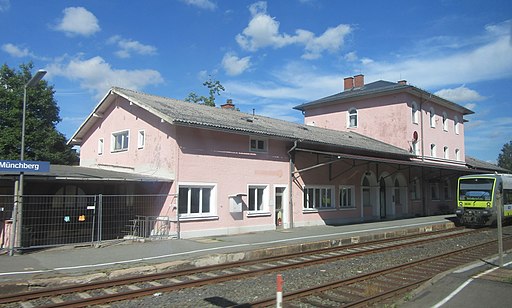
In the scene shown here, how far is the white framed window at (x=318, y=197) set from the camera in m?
21.2

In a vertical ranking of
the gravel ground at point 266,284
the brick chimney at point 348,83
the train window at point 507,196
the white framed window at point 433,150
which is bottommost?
the gravel ground at point 266,284

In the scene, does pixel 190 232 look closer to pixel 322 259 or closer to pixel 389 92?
pixel 322 259

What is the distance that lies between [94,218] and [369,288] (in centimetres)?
1046

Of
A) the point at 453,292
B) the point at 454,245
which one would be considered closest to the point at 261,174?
the point at 454,245

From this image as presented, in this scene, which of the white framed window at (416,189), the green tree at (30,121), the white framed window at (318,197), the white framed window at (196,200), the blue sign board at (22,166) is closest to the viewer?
the blue sign board at (22,166)

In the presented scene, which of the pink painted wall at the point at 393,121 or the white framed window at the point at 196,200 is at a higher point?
the pink painted wall at the point at 393,121

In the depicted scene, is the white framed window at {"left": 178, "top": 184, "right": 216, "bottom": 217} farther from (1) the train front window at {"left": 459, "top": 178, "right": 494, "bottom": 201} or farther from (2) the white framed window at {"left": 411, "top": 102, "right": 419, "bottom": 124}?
(2) the white framed window at {"left": 411, "top": 102, "right": 419, "bottom": 124}

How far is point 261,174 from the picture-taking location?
18703 millimetres

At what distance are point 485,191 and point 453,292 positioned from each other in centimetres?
1690

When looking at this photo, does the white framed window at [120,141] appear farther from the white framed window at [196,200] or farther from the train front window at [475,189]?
the train front window at [475,189]

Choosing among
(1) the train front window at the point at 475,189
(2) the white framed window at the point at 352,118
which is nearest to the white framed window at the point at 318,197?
(1) the train front window at the point at 475,189

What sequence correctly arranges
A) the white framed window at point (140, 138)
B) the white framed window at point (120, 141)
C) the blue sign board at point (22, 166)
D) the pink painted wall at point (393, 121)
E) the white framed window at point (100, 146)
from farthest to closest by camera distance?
the pink painted wall at point (393, 121) → the white framed window at point (100, 146) → the white framed window at point (120, 141) → the white framed window at point (140, 138) → the blue sign board at point (22, 166)

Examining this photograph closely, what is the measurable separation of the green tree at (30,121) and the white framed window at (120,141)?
1714 centimetres

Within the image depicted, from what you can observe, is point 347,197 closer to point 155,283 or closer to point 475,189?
point 475,189
